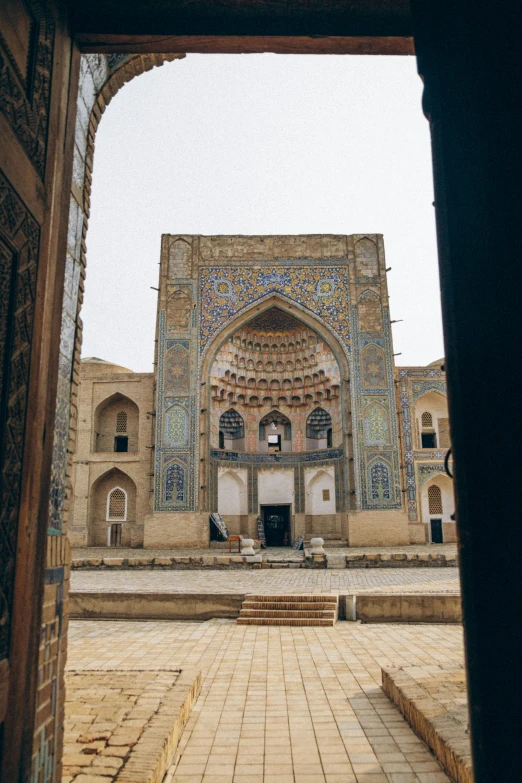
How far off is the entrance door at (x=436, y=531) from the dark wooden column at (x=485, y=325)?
63.0 ft

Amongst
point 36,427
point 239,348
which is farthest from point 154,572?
point 36,427

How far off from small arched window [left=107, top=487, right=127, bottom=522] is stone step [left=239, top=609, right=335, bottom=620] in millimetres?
13135

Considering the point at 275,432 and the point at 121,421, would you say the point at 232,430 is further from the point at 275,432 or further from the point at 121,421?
the point at 121,421

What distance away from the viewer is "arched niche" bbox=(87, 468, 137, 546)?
19.8 meters

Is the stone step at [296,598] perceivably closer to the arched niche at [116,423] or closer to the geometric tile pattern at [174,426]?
the geometric tile pattern at [174,426]

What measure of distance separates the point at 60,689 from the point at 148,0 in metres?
2.92

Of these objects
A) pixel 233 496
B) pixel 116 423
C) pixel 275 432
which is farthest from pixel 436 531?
pixel 116 423

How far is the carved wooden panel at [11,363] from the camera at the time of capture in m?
1.87

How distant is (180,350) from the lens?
62.4 feet

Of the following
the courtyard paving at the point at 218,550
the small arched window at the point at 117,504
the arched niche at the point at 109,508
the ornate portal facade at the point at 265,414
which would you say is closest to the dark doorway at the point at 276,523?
the ornate portal facade at the point at 265,414

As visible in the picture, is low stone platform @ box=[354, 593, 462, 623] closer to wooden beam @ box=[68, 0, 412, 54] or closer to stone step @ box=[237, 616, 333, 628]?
stone step @ box=[237, 616, 333, 628]

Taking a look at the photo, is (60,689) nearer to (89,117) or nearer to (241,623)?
(89,117)

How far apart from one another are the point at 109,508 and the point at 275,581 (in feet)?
36.8

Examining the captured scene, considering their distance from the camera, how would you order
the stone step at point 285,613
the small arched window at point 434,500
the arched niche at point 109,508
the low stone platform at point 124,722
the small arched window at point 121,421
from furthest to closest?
the small arched window at point 121,421 < the arched niche at point 109,508 < the small arched window at point 434,500 < the stone step at point 285,613 < the low stone platform at point 124,722
